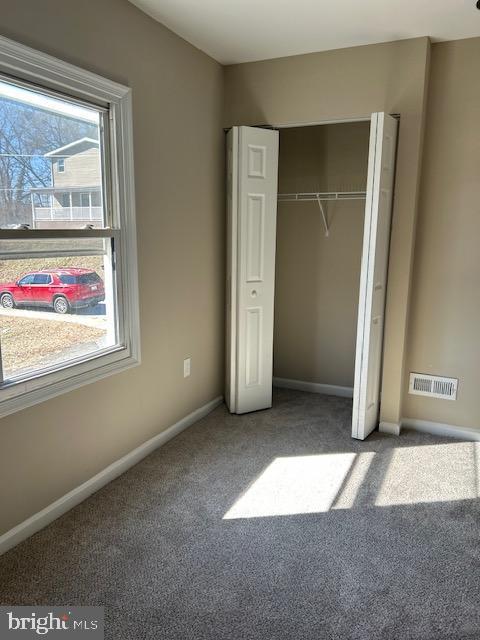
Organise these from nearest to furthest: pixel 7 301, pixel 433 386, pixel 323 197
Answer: pixel 7 301 < pixel 433 386 < pixel 323 197

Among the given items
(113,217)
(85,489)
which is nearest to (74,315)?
(113,217)

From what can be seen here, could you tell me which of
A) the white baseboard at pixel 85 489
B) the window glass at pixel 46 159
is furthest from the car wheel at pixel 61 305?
the white baseboard at pixel 85 489

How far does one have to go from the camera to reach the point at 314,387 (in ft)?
14.0

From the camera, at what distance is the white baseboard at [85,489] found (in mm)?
2162

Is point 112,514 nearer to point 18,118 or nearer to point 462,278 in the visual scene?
point 18,118

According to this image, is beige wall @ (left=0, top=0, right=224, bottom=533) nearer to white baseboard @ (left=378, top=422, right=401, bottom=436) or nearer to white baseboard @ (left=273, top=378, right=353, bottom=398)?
white baseboard @ (left=273, top=378, right=353, bottom=398)

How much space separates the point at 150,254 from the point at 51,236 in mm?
749

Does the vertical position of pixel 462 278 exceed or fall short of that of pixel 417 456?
it exceeds it

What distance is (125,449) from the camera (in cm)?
283

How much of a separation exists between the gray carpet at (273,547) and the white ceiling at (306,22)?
2.56 metres

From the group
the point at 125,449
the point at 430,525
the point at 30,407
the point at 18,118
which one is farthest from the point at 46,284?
the point at 430,525

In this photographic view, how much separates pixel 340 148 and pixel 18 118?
2.60 m

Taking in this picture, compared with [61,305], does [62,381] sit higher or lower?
lower

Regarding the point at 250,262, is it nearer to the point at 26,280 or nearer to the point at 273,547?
the point at 26,280
